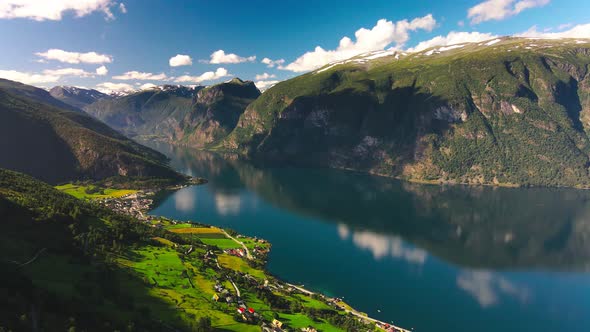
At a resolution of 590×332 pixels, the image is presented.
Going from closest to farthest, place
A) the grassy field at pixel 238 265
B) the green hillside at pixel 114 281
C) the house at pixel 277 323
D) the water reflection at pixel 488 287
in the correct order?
the green hillside at pixel 114 281 < the house at pixel 277 323 < the water reflection at pixel 488 287 < the grassy field at pixel 238 265

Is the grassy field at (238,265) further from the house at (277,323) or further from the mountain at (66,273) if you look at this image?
the house at (277,323)

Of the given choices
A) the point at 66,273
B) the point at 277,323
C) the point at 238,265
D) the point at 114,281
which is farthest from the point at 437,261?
the point at 66,273

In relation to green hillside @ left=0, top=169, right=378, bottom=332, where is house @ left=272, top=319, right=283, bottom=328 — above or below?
below

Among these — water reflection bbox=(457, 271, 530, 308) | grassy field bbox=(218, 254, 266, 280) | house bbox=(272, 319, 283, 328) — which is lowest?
water reflection bbox=(457, 271, 530, 308)

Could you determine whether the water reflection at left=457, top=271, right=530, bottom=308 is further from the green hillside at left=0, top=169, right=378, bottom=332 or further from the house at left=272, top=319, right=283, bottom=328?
the house at left=272, top=319, right=283, bottom=328

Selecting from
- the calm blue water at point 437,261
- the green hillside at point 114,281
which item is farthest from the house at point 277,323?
the calm blue water at point 437,261

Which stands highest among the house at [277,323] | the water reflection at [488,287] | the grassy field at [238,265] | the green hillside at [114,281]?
the green hillside at [114,281]

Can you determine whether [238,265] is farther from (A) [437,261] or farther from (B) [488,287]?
(B) [488,287]

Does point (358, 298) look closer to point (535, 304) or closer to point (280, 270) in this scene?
point (280, 270)

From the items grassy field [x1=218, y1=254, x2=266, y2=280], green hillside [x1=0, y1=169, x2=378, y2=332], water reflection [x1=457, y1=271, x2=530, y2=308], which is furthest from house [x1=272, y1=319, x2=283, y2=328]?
water reflection [x1=457, y1=271, x2=530, y2=308]

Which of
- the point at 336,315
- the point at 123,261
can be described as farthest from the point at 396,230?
the point at 123,261
